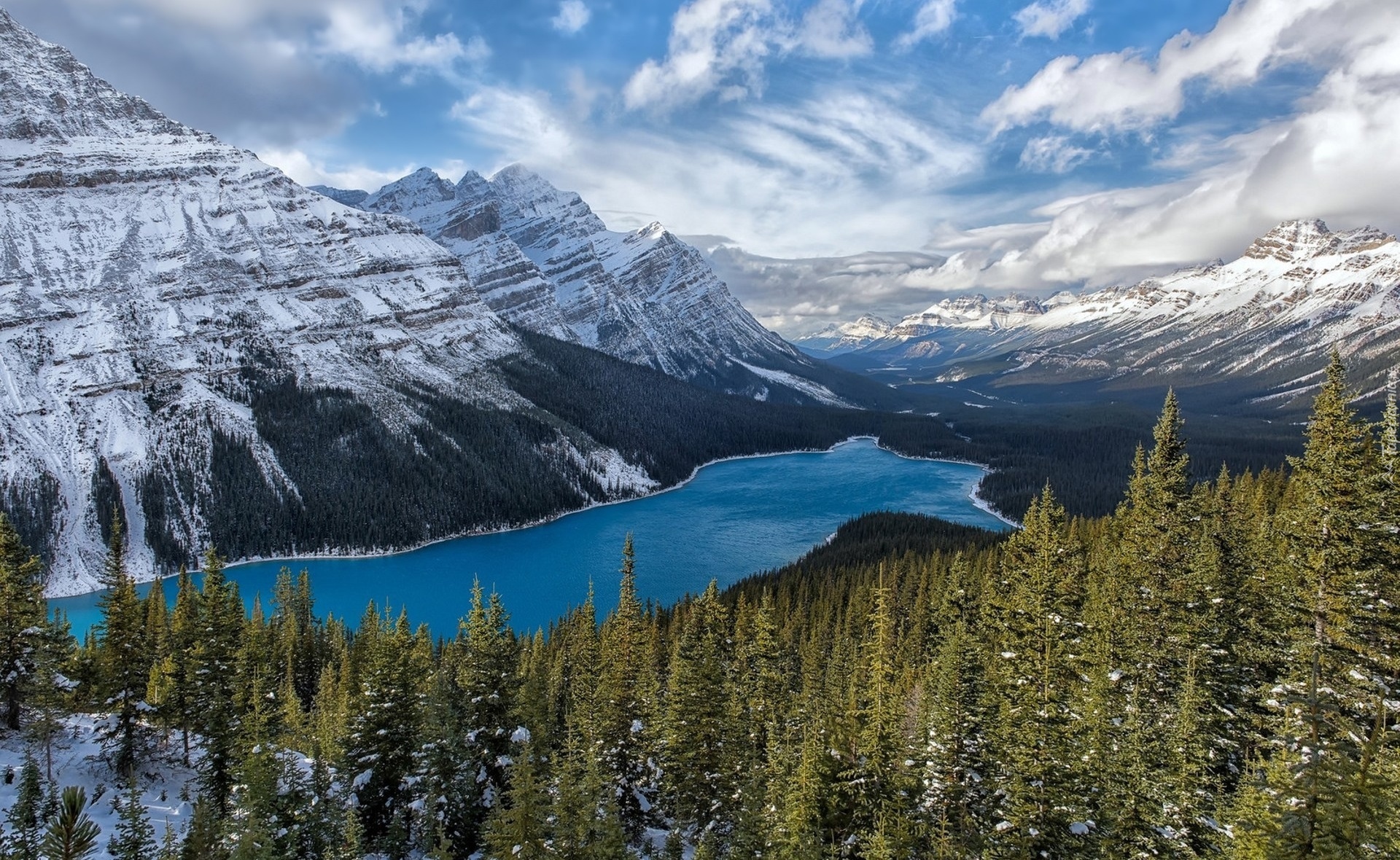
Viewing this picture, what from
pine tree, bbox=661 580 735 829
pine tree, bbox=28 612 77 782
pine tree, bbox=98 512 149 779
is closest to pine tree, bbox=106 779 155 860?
pine tree, bbox=28 612 77 782

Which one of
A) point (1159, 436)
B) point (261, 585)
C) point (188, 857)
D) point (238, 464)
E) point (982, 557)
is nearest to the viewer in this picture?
point (188, 857)

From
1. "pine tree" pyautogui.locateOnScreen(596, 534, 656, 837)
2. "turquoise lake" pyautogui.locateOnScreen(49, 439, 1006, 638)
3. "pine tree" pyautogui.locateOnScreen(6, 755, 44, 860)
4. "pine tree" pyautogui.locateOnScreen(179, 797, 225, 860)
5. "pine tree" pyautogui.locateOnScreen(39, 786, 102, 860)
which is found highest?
"pine tree" pyautogui.locateOnScreen(39, 786, 102, 860)

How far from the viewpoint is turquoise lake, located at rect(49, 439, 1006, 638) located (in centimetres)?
11381

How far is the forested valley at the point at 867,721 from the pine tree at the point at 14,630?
10 centimetres

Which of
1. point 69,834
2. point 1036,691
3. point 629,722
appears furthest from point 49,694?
point 1036,691

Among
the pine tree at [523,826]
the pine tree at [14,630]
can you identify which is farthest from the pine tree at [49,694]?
the pine tree at [523,826]

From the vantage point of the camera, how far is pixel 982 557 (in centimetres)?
7294

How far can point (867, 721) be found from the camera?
25156 millimetres

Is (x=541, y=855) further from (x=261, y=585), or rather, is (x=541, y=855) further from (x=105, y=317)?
(x=105, y=317)

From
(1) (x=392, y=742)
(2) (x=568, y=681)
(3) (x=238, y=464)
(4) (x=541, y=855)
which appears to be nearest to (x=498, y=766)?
(1) (x=392, y=742)

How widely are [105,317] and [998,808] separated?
235 m

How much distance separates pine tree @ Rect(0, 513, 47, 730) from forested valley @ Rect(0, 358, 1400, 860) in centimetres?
10

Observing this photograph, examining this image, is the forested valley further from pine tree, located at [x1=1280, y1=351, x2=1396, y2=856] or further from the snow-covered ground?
the snow-covered ground

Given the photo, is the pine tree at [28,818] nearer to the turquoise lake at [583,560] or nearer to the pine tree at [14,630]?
the pine tree at [14,630]
